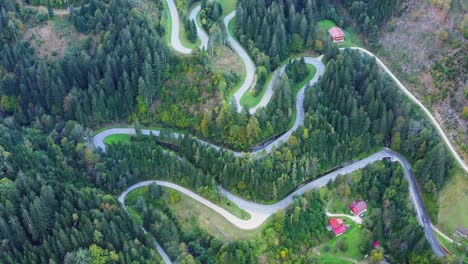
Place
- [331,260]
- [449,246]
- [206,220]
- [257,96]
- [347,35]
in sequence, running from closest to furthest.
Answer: [331,260]
[449,246]
[206,220]
[257,96]
[347,35]

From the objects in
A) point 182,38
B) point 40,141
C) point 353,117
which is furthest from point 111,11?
point 353,117

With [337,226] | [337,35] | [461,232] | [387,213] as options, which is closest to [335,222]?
[337,226]

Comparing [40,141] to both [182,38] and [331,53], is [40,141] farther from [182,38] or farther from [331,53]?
[331,53]

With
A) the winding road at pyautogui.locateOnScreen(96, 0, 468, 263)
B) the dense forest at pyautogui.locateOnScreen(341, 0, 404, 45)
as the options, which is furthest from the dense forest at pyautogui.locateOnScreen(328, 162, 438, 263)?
the dense forest at pyautogui.locateOnScreen(341, 0, 404, 45)

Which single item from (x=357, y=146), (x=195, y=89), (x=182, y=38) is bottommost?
(x=357, y=146)

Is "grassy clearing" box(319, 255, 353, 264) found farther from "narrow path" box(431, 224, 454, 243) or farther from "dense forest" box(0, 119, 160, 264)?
"dense forest" box(0, 119, 160, 264)

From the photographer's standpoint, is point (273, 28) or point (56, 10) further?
point (56, 10)

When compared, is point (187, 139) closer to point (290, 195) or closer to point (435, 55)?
point (290, 195)
